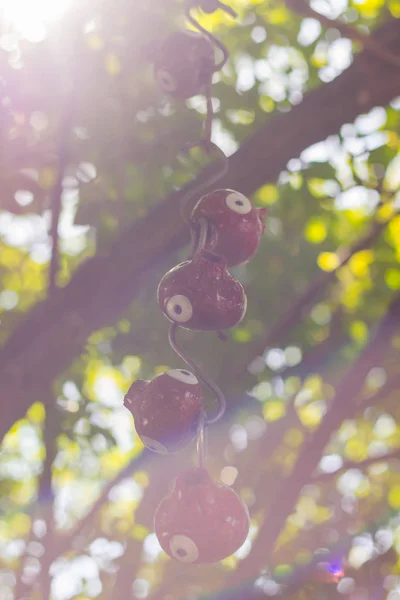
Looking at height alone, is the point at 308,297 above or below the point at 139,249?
below

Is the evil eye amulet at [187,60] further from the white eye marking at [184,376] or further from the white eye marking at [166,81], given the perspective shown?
the white eye marking at [184,376]

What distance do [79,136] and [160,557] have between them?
2.42 metres

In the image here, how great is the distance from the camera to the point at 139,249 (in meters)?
1.90

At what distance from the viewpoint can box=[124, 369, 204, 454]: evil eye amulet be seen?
0.95m

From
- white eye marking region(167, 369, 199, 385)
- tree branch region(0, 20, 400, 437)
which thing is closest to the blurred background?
tree branch region(0, 20, 400, 437)

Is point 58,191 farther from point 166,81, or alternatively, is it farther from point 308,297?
point 308,297

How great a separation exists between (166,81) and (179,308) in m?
0.61

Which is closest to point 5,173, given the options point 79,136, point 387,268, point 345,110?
point 79,136

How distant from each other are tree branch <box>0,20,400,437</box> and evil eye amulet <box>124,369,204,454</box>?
0.91 m

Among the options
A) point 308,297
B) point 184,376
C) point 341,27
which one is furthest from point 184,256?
point 184,376

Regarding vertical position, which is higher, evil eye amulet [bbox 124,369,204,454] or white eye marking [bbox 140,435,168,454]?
evil eye amulet [bbox 124,369,204,454]

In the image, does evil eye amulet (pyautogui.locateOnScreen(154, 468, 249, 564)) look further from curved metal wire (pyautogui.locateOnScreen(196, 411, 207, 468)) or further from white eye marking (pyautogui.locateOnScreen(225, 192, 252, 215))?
white eye marking (pyautogui.locateOnScreen(225, 192, 252, 215))

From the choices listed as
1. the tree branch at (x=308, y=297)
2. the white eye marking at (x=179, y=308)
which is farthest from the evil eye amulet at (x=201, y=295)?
the tree branch at (x=308, y=297)

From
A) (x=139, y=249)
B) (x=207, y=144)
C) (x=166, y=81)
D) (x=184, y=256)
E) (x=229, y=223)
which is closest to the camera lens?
(x=229, y=223)
